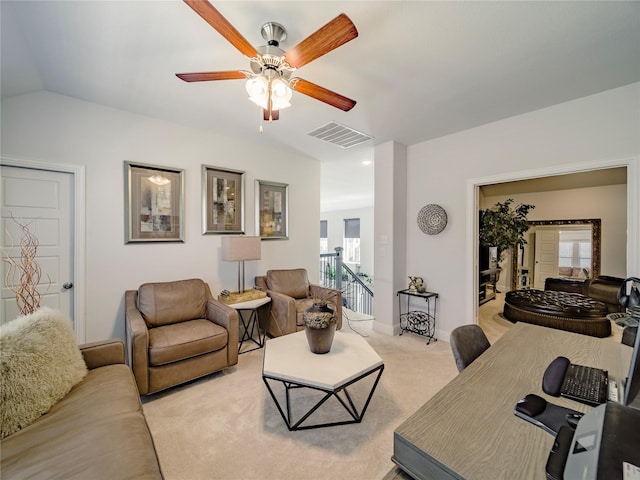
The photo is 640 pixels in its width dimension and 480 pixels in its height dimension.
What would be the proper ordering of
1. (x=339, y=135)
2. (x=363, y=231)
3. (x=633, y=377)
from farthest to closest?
1. (x=363, y=231)
2. (x=339, y=135)
3. (x=633, y=377)

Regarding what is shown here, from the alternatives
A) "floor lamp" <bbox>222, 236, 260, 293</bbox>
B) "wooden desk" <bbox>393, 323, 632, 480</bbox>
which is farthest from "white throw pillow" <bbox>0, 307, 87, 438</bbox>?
"wooden desk" <bbox>393, 323, 632, 480</bbox>

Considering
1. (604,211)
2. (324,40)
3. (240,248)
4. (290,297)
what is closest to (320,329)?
(290,297)

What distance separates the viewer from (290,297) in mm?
3250

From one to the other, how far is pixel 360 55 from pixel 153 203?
256 cm

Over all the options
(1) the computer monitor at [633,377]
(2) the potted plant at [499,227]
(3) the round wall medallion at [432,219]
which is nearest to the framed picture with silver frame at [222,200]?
(3) the round wall medallion at [432,219]

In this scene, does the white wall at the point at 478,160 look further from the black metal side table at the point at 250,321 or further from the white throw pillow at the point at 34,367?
the white throw pillow at the point at 34,367

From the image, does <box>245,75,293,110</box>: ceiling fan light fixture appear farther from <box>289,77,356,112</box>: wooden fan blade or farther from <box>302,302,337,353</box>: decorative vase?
<box>302,302,337,353</box>: decorative vase

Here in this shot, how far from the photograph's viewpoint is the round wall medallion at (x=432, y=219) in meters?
3.42

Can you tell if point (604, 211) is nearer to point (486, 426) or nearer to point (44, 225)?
point (486, 426)

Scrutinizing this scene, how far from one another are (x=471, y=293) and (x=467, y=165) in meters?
1.56

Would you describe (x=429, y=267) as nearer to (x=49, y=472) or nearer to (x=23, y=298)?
(x=49, y=472)

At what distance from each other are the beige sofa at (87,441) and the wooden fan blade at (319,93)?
206 centimetres

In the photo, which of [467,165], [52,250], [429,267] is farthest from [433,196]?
[52,250]

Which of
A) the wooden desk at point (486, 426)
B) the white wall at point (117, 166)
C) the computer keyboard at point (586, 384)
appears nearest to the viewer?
the wooden desk at point (486, 426)
